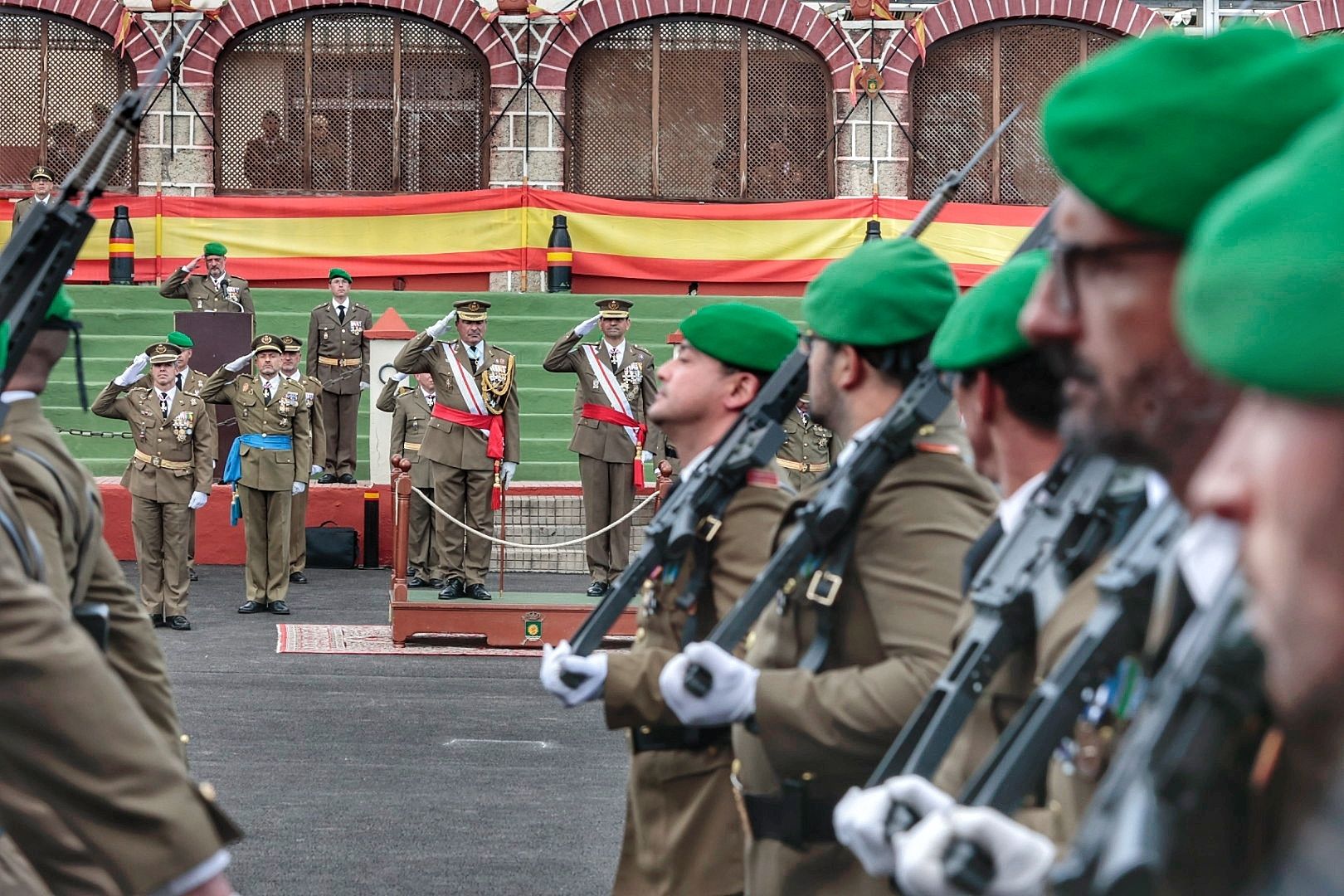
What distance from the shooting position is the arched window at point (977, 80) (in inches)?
858

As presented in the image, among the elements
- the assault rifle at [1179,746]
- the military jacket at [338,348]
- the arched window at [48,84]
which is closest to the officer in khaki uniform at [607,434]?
the military jacket at [338,348]

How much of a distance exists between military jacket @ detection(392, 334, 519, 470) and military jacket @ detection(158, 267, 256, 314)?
388cm

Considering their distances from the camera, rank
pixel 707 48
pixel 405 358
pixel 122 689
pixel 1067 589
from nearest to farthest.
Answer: pixel 1067 589
pixel 122 689
pixel 405 358
pixel 707 48

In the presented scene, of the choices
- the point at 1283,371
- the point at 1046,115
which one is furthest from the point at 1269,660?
the point at 1046,115

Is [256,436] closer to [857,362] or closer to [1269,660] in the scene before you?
[857,362]

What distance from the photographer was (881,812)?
1.96m

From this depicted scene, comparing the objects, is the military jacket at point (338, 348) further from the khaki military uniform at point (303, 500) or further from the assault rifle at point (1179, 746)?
the assault rifle at point (1179, 746)

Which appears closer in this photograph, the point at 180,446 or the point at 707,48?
the point at 180,446

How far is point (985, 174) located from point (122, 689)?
67.3ft

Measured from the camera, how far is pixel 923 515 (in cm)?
302

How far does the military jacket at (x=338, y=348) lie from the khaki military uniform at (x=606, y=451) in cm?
325

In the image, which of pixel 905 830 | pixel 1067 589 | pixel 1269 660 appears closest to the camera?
pixel 1269 660

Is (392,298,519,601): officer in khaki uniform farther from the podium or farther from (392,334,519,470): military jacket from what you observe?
the podium

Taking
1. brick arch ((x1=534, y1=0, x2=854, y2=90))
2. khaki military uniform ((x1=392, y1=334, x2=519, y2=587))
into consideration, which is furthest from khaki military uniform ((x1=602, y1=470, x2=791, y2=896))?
brick arch ((x1=534, y1=0, x2=854, y2=90))
